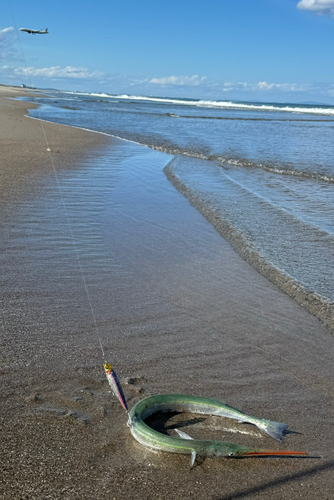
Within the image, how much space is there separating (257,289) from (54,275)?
7.19 ft

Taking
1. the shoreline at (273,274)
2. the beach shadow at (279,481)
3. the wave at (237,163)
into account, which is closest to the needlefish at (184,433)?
the beach shadow at (279,481)

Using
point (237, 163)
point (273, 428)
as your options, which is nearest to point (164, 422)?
point (273, 428)

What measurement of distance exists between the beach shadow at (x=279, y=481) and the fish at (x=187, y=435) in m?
0.12

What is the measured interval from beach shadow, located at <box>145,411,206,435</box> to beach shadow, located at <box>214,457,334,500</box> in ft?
1.90

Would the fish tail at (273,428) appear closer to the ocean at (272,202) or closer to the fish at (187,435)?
the fish at (187,435)

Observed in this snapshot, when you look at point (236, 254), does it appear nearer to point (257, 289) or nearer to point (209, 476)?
point (257, 289)

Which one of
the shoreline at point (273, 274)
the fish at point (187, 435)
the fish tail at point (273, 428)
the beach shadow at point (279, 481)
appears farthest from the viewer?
the shoreline at point (273, 274)

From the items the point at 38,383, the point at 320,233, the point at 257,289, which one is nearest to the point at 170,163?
the point at 320,233

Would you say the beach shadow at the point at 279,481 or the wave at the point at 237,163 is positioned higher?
the wave at the point at 237,163

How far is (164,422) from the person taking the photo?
2.76 meters

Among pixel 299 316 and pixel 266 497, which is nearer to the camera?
pixel 266 497

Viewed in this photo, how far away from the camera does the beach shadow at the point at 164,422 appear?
2.71 meters

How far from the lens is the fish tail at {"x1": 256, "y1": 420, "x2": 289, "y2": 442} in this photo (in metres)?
2.63

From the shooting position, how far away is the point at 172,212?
7.79 meters
